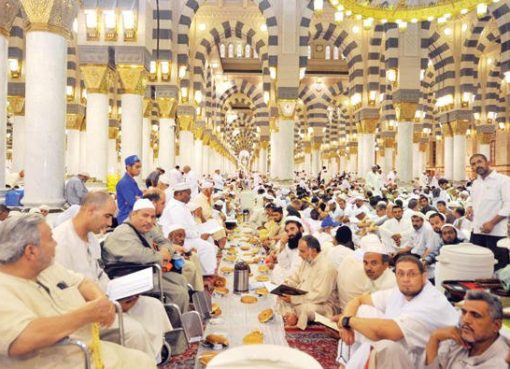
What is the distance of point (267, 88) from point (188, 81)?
288 cm

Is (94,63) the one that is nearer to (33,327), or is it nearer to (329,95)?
(33,327)

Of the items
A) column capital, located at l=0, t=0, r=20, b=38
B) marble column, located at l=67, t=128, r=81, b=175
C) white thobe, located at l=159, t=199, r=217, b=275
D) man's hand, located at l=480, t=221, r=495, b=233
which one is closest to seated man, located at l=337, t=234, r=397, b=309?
man's hand, located at l=480, t=221, r=495, b=233

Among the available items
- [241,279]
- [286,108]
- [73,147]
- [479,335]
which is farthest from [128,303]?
[73,147]

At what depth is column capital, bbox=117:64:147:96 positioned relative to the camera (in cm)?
920

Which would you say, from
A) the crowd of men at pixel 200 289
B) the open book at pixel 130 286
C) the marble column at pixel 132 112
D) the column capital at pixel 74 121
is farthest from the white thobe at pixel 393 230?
the column capital at pixel 74 121

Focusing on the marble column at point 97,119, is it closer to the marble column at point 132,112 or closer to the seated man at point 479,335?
the marble column at point 132,112

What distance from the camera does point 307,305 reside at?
3998 millimetres

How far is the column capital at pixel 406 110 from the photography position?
14086 mm

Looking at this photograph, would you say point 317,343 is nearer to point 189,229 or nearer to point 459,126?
point 189,229

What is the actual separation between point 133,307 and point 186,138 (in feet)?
45.5

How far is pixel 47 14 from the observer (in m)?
5.78

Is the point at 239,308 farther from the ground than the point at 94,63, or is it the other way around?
the point at 94,63

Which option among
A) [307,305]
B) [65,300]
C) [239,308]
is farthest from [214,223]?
[65,300]

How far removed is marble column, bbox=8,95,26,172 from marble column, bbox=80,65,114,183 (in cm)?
513
